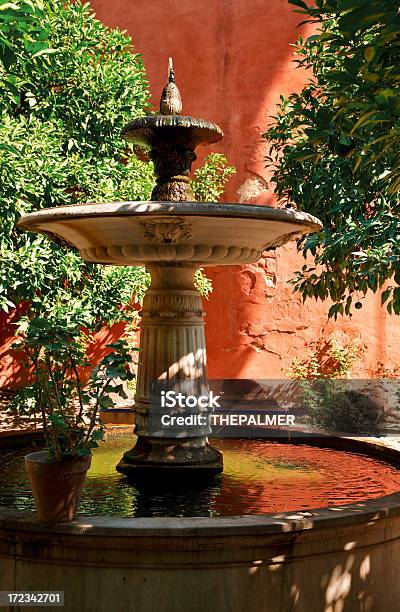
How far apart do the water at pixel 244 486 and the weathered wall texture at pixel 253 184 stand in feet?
13.9

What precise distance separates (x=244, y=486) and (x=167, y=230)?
1.52 m

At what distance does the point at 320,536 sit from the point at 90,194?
5177 millimetres

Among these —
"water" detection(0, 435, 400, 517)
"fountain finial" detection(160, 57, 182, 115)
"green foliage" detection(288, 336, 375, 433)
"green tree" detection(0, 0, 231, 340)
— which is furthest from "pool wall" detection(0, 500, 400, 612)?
"green foliage" detection(288, 336, 375, 433)

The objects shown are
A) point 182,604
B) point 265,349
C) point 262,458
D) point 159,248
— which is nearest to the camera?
point 182,604

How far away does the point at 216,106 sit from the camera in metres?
10.4

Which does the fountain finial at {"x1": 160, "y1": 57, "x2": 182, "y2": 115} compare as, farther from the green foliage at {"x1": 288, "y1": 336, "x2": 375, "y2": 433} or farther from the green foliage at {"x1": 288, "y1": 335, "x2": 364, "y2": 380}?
the green foliage at {"x1": 288, "y1": 335, "x2": 364, "y2": 380}

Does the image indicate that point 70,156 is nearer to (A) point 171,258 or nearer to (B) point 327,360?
(A) point 171,258

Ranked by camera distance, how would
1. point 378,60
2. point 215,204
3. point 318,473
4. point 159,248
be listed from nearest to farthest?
point 378,60 < point 215,204 < point 159,248 < point 318,473

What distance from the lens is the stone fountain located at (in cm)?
450

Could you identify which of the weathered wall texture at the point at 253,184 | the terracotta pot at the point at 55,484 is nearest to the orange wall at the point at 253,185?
the weathered wall texture at the point at 253,184

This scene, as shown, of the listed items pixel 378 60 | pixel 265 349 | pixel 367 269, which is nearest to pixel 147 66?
pixel 265 349

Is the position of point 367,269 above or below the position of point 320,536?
above

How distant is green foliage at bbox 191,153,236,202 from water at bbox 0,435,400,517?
4457 mm

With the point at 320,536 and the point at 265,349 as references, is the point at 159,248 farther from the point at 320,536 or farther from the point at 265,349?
the point at 265,349
